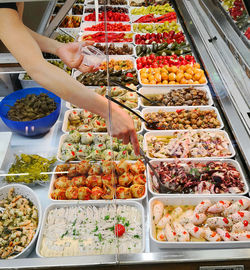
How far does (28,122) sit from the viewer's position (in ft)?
5.87

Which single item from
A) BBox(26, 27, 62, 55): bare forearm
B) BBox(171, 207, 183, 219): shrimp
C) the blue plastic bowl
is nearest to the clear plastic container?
BBox(26, 27, 62, 55): bare forearm

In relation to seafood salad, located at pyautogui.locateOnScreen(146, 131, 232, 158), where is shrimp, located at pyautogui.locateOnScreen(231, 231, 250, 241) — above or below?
below

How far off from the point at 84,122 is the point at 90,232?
3.32 feet

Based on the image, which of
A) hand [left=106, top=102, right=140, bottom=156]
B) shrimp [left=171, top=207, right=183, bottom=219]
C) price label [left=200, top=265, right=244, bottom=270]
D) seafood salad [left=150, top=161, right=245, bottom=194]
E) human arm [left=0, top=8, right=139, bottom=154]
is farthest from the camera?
seafood salad [left=150, top=161, right=245, bottom=194]

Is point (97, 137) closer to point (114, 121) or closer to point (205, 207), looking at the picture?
point (114, 121)

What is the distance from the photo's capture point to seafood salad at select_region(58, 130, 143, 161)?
1.90m

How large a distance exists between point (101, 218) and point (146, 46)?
2.65 m

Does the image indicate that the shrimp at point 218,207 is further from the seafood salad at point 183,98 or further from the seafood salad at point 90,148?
the seafood salad at point 183,98

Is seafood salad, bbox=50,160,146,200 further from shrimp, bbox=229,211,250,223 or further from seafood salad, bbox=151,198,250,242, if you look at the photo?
shrimp, bbox=229,211,250,223

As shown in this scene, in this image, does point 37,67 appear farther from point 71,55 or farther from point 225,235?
point 225,235

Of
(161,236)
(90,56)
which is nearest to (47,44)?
(90,56)

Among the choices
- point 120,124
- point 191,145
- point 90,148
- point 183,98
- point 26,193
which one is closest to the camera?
point 120,124

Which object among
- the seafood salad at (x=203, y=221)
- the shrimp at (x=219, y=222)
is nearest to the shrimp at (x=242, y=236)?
the seafood salad at (x=203, y=221)

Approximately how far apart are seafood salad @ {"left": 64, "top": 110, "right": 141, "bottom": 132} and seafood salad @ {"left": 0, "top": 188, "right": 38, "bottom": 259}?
73 centimetres
